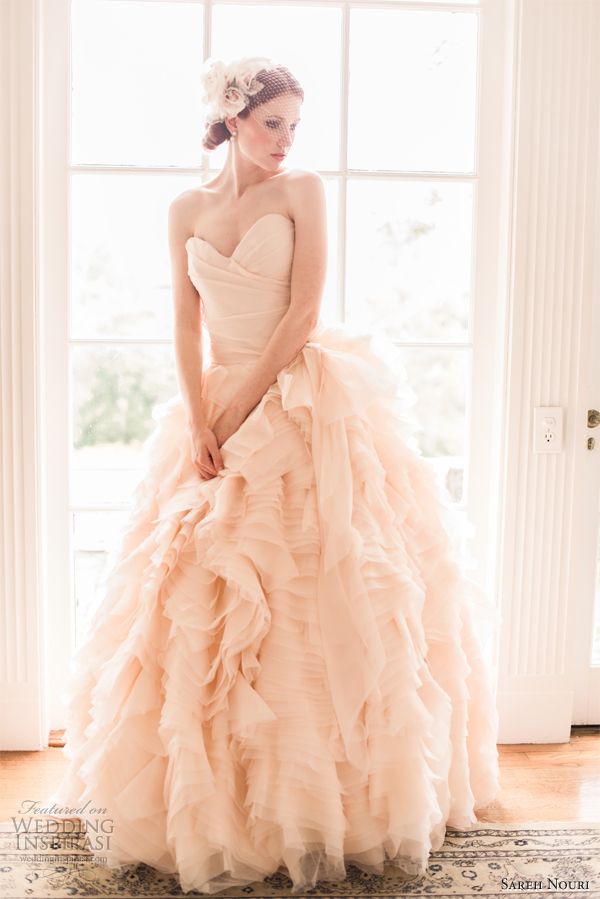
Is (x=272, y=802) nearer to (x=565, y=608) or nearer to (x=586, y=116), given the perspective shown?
(x=565, y=608)

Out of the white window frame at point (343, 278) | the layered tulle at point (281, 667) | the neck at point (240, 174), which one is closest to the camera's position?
the layered tulle at point (281, 667)

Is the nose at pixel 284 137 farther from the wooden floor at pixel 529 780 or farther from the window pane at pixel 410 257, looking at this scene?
the wooden floor at pixel 529 780

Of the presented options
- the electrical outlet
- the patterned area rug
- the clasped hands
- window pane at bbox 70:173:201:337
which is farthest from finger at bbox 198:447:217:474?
the electrical outlet

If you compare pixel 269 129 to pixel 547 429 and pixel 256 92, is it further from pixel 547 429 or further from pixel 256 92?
pixel 547 429

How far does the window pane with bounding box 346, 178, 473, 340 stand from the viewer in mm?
2867

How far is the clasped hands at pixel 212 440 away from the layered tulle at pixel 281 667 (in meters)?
0.04

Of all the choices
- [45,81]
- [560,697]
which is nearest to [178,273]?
[45,81]

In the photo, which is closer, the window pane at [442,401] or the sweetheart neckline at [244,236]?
the sweetheart neckline at [244,236]

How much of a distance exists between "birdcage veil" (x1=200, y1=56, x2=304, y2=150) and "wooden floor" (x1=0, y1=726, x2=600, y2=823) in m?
1.92

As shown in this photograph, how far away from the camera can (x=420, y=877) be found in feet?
7.09

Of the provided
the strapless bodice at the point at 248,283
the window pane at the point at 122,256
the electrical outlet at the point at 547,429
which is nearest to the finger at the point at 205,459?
the strapless bodice at the point at 248,283

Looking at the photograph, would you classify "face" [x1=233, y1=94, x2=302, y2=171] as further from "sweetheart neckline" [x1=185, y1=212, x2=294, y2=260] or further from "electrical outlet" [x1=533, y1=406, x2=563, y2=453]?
"electrical outlet" [x1=533, y1=406, x2=563, y2=453]

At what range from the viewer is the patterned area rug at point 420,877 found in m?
2.09

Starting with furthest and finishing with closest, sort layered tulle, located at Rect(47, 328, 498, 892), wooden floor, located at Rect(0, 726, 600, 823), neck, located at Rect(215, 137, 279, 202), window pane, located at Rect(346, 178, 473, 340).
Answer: window pane, located at Rect(346, 178, 473, 340) < wooden floor, located at Rect(0, 726, 600, 823) < neck, located at Rect(215, 137, 279, 202) < layered tulle, located at Rect(47, 328, 498, 892)
